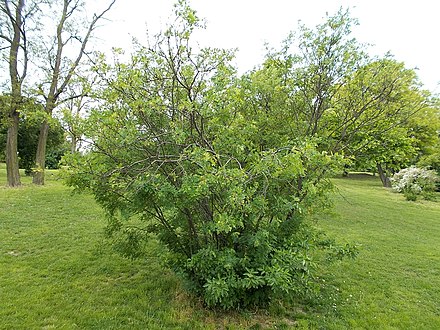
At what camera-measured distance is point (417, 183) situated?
1622 cm

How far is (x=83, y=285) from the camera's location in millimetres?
4145

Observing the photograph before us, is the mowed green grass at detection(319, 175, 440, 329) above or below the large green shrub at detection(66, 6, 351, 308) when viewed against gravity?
below

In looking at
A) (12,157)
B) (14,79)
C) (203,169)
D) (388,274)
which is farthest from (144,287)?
(14,79)

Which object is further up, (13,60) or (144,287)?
(13,60)

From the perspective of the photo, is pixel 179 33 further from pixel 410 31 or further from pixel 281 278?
pixel 410 31

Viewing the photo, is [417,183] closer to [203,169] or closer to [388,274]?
[388,274]

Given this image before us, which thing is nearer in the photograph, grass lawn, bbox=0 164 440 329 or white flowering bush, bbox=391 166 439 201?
grass lawn, bbox=0 164 440 329

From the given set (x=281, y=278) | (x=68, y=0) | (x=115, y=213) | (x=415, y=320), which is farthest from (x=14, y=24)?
(x=415, y=320)

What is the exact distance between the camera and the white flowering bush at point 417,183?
15562 millimetres

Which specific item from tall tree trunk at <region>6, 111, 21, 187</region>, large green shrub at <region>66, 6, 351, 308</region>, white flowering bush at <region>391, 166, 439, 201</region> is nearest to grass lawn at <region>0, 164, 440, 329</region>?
large green shrub at <region>66, 6, 351, 308</region>

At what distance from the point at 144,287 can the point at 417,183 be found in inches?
658

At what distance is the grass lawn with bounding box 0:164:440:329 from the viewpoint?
3.38 meters

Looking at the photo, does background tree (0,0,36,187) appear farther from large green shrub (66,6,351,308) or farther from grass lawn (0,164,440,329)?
large green shrub (66,6,351,308)

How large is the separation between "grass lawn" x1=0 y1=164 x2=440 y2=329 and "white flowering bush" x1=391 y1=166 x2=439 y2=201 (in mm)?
9469
